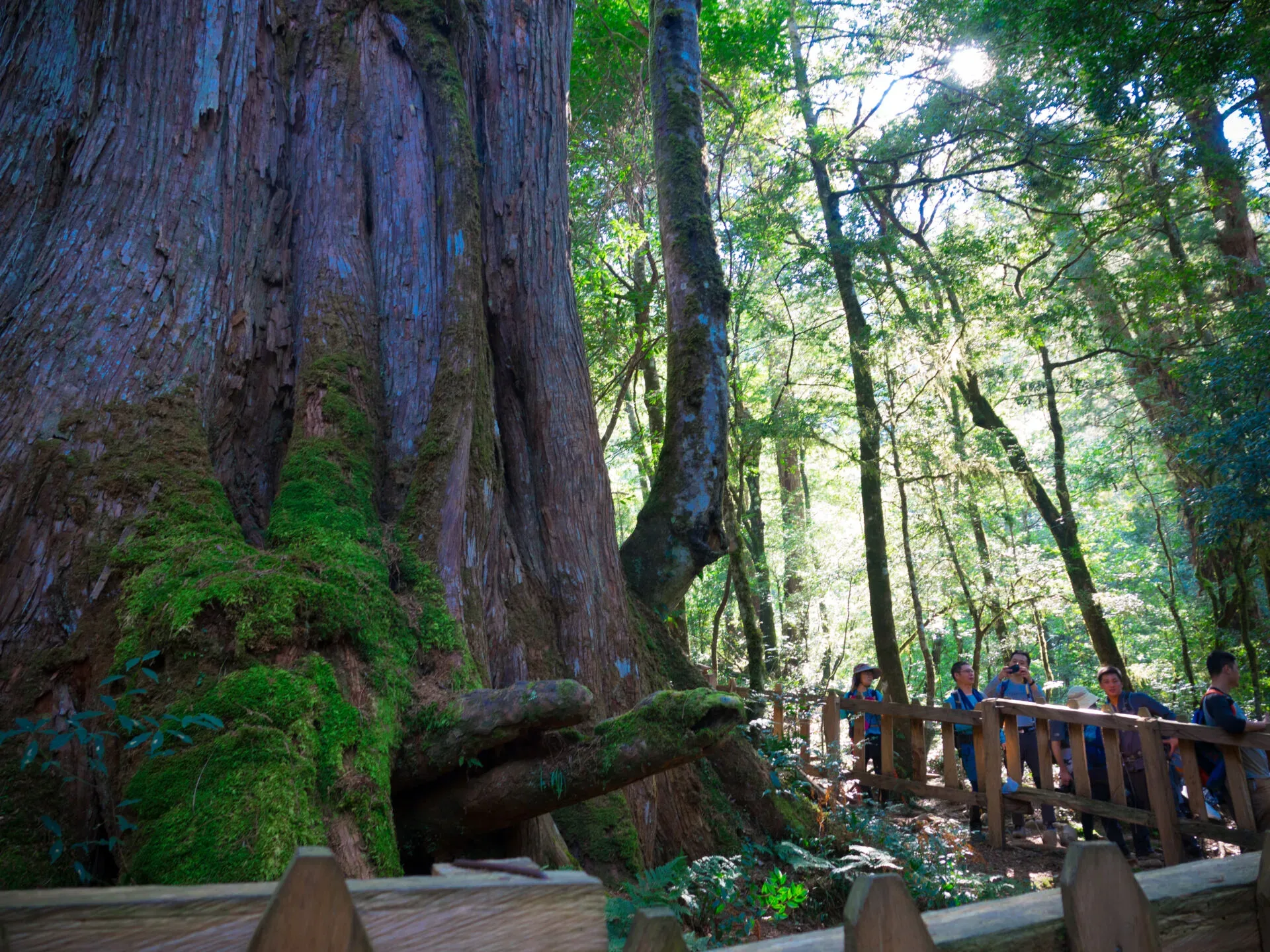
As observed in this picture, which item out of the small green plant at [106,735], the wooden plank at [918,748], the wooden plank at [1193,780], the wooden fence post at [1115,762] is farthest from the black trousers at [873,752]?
the small green plant at [106,735]

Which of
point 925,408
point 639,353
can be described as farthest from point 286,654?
point 925,408

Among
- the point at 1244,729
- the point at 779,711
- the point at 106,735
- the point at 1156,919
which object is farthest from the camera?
the point at 779,711

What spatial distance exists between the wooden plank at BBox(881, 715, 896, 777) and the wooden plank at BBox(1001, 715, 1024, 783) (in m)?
1.45

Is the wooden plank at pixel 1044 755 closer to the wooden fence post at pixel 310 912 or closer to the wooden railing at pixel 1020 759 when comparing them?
the wooden railing at pixel 1020 759

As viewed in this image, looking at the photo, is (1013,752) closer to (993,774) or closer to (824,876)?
(993,774)

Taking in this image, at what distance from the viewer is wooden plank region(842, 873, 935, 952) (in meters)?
1.29

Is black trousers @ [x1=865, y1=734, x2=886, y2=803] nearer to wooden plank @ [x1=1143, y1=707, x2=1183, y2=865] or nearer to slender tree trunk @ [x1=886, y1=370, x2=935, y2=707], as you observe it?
wooden plank @ [x1=1143, y1=707, x2=1183, y2=865]

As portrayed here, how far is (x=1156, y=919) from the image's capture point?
5.20ft

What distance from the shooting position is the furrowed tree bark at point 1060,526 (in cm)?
1373

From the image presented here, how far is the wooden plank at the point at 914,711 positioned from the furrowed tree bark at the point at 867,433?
1.32 meters

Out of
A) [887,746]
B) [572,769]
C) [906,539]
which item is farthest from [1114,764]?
[906,539]

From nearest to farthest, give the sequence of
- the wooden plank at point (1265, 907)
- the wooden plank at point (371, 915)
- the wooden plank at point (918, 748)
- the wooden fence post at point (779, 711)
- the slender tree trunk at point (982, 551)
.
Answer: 1. the wooden plank at point (371, 915)
2. the wooden plank at point (1265, 907)
3. the wooden plank at point (918, 748)
4. the wooden fence post at point (779, 711)
5. the slender tree trunk at point (982, 551)

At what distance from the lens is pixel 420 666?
126 inches

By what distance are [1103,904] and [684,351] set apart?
201 inches
